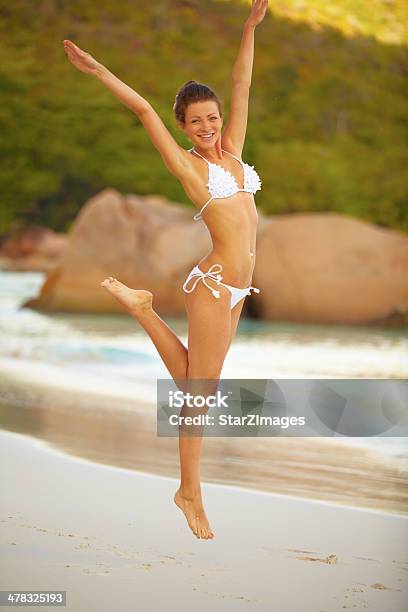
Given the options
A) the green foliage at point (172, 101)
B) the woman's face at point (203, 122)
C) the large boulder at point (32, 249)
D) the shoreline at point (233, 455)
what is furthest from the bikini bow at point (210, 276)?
the large boulder at point (32, 249)

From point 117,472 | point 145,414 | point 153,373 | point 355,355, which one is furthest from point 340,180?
point 117,472

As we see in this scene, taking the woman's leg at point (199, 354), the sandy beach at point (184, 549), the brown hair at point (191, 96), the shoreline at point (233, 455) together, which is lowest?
the shoreline at point (233, 455)

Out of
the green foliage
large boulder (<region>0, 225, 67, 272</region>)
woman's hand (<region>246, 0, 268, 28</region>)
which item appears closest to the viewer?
woman's hand (<region>246, 0, 268, 28</region>)

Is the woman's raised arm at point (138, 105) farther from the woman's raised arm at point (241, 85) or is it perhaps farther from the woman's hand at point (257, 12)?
the woman's hand at point (257, 12)

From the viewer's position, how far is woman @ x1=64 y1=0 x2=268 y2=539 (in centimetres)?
236

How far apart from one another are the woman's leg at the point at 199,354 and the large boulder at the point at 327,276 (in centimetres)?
579

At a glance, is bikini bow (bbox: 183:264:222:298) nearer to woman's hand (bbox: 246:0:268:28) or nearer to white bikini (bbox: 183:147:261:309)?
white bikini (bbox: 183:147:261:309)

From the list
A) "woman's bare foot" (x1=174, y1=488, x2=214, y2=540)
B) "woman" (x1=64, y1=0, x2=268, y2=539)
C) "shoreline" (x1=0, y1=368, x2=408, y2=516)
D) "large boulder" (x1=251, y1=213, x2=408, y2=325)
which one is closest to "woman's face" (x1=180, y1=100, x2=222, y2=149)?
"woman" (x1=64, y1=0, x2=268, y2=539)

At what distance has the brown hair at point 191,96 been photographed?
2359 mm

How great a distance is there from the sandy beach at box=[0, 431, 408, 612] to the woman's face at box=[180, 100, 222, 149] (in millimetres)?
898

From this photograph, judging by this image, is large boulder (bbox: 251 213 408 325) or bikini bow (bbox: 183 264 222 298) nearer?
bikini bow (bbox: 183 264 222 298)

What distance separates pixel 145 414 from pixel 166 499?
137 cm

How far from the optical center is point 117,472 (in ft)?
10.1

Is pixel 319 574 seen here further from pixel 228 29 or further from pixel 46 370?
pixel 228 29
